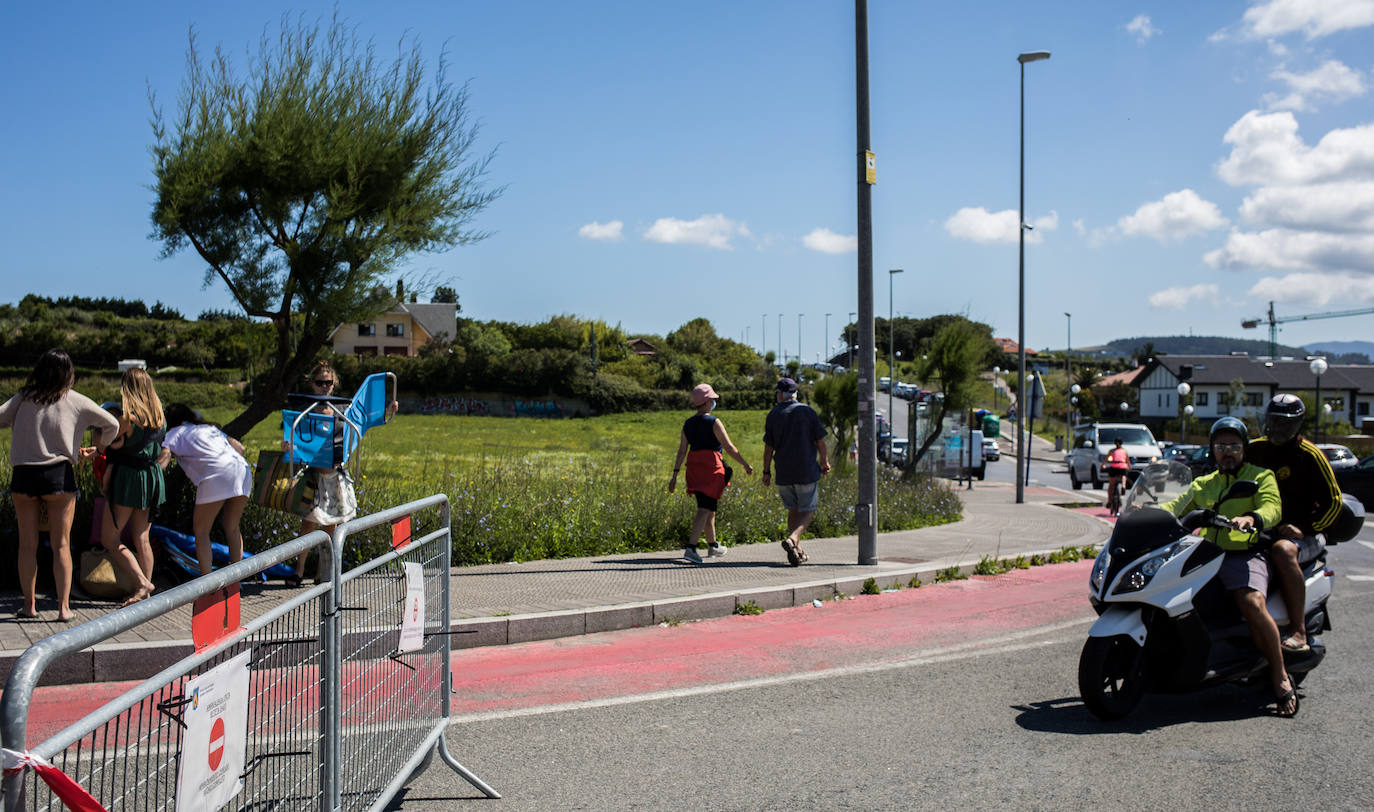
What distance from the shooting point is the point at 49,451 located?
6746mm

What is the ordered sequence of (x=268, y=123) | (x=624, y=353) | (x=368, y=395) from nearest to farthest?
(x=368, y=395), (x=268, y=123), (x=624, y=353)

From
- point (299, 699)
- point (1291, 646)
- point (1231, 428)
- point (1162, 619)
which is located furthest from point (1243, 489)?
point (299, 699)

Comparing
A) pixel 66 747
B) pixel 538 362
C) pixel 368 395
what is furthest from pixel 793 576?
pixel 538 362

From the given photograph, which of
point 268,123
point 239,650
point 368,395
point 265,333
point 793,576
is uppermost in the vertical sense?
point 268,123

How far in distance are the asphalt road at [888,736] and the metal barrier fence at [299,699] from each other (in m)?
0.62

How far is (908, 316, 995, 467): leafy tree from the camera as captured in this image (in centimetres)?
2386

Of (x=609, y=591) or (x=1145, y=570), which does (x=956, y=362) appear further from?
(x=1145, y=570)

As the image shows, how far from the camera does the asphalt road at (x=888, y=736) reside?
4.44 metres

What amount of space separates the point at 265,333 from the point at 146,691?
1739 centimetres

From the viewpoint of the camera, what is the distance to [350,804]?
3535 millimetres

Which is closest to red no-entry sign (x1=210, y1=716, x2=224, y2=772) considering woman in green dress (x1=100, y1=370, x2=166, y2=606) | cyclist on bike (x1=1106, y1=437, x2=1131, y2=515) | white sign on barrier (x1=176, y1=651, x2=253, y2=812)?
white sign on barrier (x1=176, y1=651, x2=253, y2=812)

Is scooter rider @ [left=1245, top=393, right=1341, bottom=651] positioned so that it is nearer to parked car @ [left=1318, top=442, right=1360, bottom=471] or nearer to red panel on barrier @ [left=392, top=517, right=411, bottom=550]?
red panel on barrier @ [left=392, top=517, right=411, bottom=550]

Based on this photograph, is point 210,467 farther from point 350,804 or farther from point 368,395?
point 350,804

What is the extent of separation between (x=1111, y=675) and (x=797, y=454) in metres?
5.47
